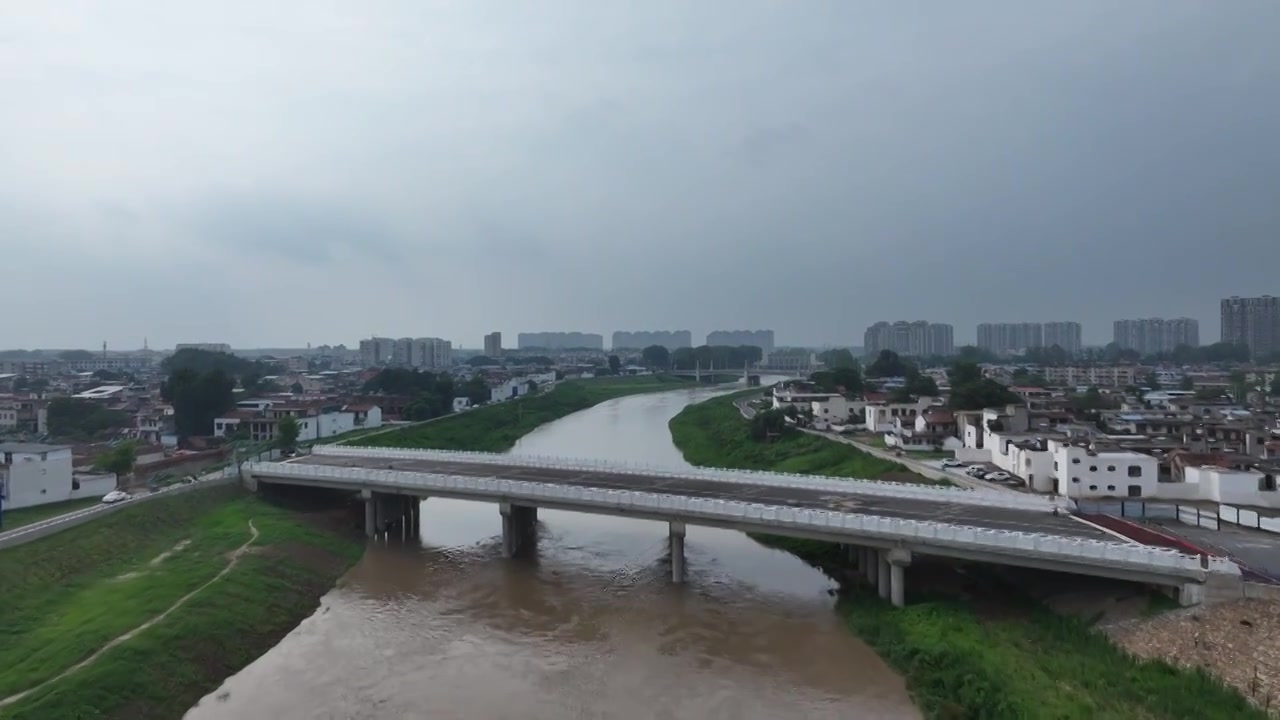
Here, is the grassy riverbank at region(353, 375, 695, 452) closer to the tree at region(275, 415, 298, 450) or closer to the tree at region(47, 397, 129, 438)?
the tree at region(275, 415, 298, 450)

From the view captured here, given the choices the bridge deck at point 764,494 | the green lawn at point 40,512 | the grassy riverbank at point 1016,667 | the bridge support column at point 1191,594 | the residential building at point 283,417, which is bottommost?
the grassy riverbank at point 1016,667

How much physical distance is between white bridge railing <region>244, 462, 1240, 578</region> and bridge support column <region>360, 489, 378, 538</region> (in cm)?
50

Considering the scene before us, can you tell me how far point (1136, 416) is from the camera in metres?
43.6

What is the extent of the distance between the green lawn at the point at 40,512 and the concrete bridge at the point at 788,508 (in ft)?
19.1

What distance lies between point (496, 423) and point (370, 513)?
37.2 metres

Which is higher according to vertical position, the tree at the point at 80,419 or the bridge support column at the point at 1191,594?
the tree at the point at 80,419

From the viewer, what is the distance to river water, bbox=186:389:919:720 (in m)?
16.8

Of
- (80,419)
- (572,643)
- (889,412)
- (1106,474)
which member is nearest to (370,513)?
(572,643)

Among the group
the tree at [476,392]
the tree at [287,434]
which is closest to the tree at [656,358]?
the tree at [476,392]

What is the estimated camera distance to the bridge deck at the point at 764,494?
22.4m

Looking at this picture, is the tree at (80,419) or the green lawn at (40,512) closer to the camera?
the green lawn at (40,512)

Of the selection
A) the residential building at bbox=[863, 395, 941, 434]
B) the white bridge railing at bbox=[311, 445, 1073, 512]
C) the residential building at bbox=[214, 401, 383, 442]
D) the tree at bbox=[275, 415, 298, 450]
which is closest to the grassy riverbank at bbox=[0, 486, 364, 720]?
the white bridge railing at bbox=[311, 445, 1073, 512]

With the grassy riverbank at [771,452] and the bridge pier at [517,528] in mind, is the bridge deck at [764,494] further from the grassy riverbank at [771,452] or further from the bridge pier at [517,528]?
the grassy riverbank at [771,452]

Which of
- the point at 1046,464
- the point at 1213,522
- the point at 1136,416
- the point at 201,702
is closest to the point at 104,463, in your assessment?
the point at 201,702
